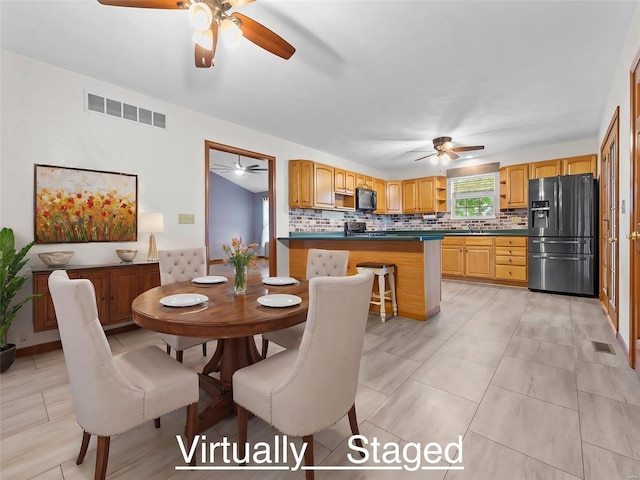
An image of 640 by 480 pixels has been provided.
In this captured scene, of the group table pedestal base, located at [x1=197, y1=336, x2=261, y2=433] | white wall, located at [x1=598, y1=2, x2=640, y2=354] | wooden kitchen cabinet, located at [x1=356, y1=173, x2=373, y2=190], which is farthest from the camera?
wooden kitchen cabinet, located at [x1=356, y1=173, x2=373, y2=190]

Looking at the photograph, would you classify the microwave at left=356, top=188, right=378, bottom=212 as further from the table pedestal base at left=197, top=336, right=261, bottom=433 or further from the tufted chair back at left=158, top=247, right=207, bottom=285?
the table pedestal base at left=197, top=336, right=261, bottom=433

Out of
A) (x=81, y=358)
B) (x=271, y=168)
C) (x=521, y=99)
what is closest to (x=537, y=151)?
(x=521, y=99)

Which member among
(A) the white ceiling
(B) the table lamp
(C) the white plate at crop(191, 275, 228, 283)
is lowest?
(C) the white plate at crop(191, 275, 228, 283)

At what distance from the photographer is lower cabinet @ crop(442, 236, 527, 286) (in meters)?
5.01

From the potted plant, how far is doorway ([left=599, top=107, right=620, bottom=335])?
521cm

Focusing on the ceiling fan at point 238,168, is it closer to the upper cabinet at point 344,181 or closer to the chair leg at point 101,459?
the upper cabinet at point 344,181

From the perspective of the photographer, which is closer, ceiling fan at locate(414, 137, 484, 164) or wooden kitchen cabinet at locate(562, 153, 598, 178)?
ceiling fan at locate(414, 137, 484, 164)

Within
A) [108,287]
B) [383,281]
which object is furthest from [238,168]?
[383,281]

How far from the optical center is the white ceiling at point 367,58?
204 cm

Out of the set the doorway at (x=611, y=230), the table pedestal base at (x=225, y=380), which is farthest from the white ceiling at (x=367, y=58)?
the table pedestal base at (x=225, y=380)

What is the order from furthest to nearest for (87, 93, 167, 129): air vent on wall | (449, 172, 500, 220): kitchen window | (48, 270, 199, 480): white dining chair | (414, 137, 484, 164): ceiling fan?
1. (449, 172, 500, 220): kitchen window
2. (414, 137, 484, 164): ceiling fan
3. (87, 93, 167, 129): air vent on wall
4. (48, 270, 199, 480): white dining chair

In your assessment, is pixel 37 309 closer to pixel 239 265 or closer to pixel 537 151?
pixel 239 265

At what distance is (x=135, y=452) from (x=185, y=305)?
75cm

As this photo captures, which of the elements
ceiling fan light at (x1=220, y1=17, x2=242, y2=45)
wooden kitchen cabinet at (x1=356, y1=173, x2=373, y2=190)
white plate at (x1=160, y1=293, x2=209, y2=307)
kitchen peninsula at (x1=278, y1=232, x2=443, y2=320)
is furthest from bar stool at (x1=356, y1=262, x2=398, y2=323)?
wooden kitchen cabinet at (x1=356, y1=173, x2=373, y2=190)
